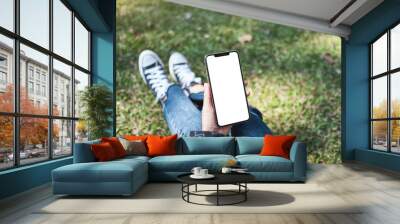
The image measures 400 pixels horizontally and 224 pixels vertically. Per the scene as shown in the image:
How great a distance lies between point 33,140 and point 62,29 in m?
2.13

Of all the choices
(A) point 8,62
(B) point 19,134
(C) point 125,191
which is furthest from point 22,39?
(C) point 125,191

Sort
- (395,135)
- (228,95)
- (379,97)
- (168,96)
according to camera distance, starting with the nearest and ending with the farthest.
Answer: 1. (395,135)
2. (228,95)
3. (379,97)
4. (168,96)

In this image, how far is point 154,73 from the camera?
866cm

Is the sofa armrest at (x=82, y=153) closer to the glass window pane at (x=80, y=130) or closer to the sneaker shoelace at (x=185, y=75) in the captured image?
the glass window pane at (x=80, y=130)

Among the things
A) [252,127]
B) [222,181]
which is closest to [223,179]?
[222,181]

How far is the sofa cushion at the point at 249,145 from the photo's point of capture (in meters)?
6.65

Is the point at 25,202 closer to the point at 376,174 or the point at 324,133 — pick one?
the point at 376,174

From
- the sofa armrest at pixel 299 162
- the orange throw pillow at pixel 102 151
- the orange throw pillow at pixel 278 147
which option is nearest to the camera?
the orange throw pillow at pixel 102 151

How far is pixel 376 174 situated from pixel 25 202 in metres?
5.54

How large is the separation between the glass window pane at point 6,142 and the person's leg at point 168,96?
13.4 ft

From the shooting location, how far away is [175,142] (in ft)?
21.9

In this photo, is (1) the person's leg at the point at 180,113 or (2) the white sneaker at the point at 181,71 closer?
(1) the person's leg at the point at 180,113

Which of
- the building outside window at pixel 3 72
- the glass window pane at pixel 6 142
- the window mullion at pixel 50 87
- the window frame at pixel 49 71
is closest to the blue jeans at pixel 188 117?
the window frame at pixel 49 71

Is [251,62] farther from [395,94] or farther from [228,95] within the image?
[395,94]
